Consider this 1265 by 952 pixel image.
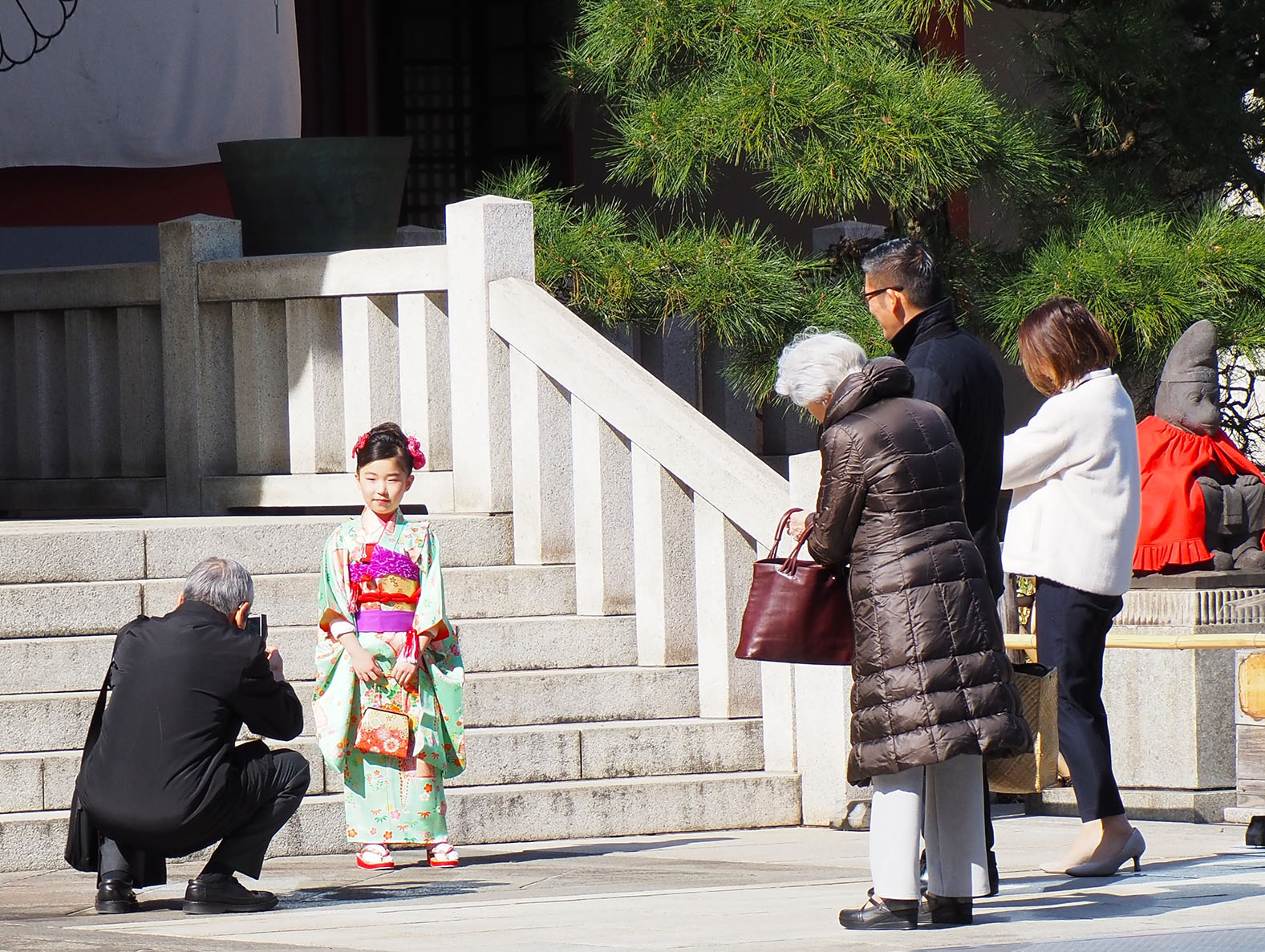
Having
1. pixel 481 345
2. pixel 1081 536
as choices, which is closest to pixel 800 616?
pixel 1081 536

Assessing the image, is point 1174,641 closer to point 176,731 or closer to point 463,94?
point 176,731

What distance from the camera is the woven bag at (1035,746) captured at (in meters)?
4.88

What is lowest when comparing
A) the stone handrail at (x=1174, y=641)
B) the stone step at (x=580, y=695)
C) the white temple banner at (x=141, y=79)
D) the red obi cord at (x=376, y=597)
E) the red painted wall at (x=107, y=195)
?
the stone step at (x=580, y=695)

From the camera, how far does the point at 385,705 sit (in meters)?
5.80

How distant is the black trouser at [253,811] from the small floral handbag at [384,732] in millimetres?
535

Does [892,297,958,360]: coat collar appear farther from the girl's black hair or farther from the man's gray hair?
the man's gray hair

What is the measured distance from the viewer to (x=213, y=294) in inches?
325

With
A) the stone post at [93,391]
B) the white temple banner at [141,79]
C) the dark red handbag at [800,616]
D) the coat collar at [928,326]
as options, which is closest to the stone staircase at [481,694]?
the stone post at [93,391]

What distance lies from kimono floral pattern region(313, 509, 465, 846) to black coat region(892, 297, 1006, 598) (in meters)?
1.55

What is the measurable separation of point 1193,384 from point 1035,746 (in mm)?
3053

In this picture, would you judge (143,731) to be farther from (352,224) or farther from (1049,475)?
(352,224)

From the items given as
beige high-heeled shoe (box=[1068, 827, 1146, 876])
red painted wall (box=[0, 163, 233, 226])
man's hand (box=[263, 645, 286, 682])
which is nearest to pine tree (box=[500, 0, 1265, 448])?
red painted wall (box=[0, 163, 233, 226])

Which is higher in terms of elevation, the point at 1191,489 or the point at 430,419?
the point at 430,419

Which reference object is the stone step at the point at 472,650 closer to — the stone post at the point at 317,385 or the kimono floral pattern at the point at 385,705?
the kimono floral pattern at the point at 385,705
